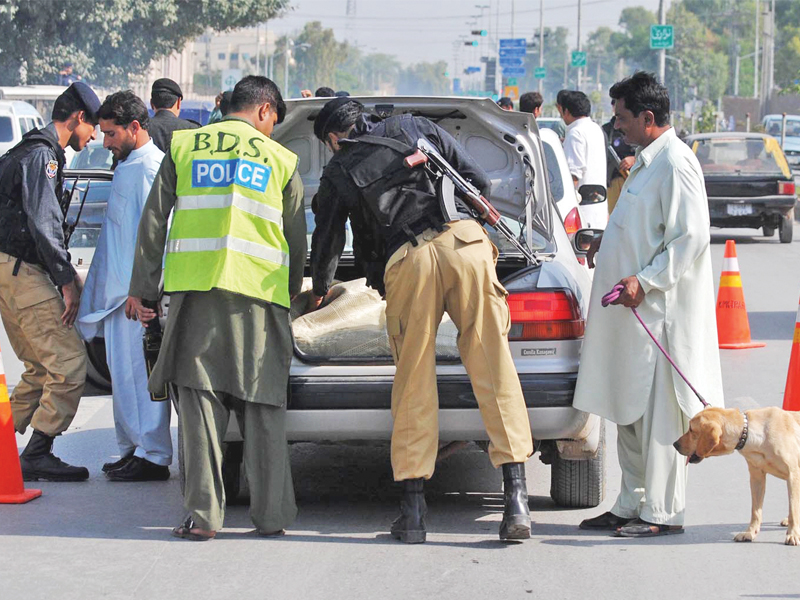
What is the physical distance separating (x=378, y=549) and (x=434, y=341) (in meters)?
0.87

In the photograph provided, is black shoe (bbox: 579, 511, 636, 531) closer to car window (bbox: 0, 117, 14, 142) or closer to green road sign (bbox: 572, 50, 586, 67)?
car window (bbox: 0, 117, 14, 142)

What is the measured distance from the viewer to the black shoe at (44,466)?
250 inches

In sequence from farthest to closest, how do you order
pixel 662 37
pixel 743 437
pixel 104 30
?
pixel 104 30
pixel 662 37
pixel 743 437

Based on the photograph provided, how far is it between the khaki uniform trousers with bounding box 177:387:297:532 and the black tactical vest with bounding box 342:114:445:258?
898mm

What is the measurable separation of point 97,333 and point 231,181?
1.65m

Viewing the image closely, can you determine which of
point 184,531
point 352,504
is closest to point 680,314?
point 352,504

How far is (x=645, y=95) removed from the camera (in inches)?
209

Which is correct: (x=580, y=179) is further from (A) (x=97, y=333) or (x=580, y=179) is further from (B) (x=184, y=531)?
(B) (x=184, y=531)

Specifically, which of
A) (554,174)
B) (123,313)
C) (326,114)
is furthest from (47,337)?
(554,174)

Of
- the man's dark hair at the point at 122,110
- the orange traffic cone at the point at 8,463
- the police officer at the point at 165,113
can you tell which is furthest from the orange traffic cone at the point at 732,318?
the orange traffic cone at the point at 8,463

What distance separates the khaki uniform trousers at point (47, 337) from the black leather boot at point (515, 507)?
2.34 m

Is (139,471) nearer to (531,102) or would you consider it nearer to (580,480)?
(580,480)

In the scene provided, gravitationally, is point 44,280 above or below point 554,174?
below

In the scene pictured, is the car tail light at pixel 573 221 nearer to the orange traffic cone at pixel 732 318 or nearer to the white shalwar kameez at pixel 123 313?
the orange traffic cone at pixel 732 318
